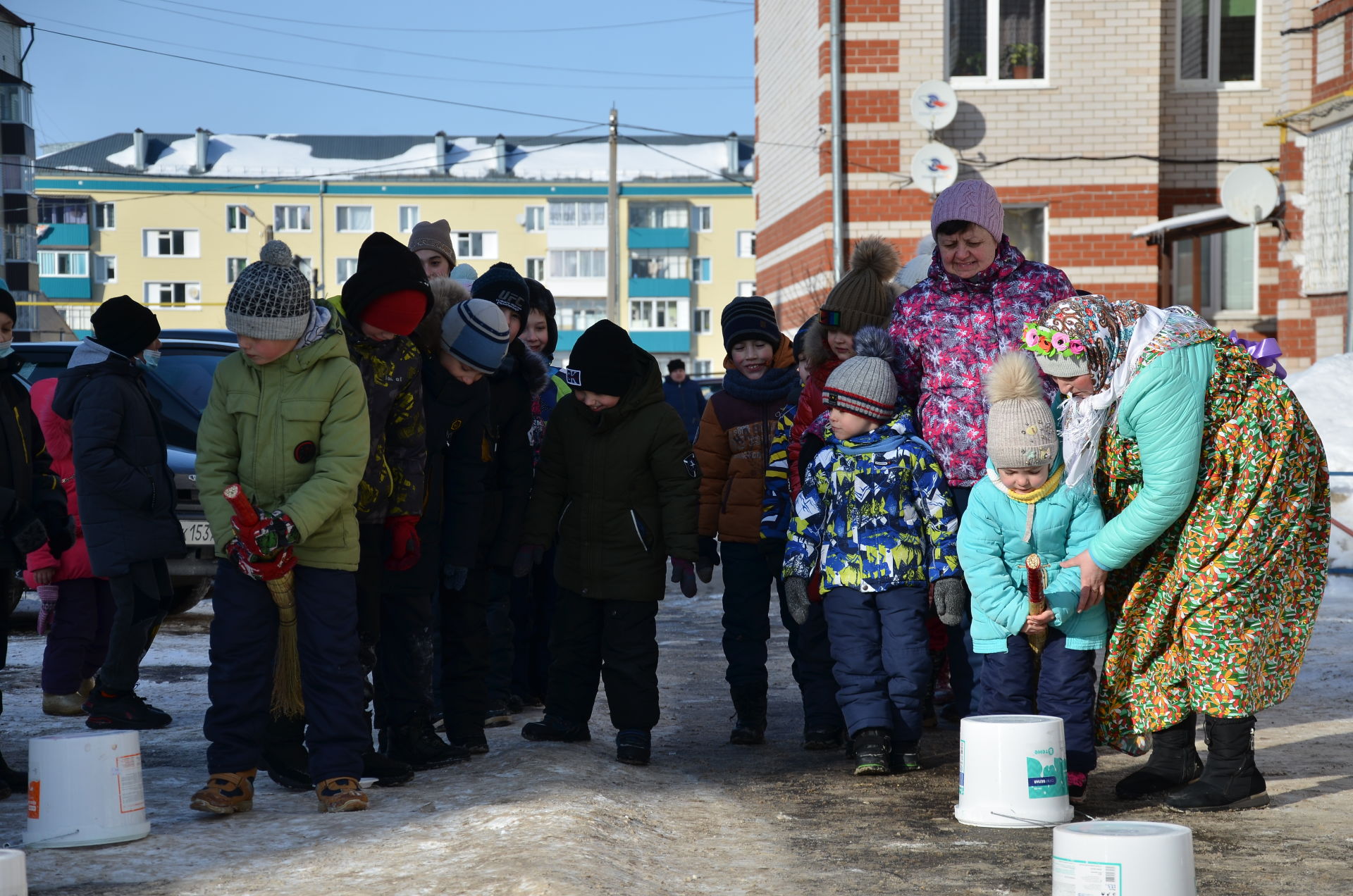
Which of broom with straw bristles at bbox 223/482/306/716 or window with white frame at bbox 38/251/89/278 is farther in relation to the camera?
window with white frame at bbox 38/251/89/278

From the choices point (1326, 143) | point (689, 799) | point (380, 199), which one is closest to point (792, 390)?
point (689, 799)

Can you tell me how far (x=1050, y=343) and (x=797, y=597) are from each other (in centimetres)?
140

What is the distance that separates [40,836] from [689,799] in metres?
2.04

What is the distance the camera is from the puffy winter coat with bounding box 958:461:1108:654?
482 cm

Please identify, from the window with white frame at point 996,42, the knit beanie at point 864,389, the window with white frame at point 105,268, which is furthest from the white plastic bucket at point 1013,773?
the window with white frame at point 105,268

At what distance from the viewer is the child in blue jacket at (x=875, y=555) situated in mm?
5297

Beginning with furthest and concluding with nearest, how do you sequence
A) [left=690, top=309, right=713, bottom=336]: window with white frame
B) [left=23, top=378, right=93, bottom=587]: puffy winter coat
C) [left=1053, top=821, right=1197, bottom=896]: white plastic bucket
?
[left=690, top=309, right=713, bottom=336]: window with white frame → [left=23, top=378, right=93, bottom=587]: puffy winter coat → [left=1053, top=821, right=1197, bottom=896]: white plastic bucket

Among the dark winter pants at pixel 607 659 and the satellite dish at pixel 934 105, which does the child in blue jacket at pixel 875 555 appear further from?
the satellite dish at pixel 934 105

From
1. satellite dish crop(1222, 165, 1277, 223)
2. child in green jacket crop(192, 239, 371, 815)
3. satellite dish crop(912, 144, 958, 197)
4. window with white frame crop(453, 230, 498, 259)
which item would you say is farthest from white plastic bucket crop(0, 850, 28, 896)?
window with white frame crop(453, 230, 498, 259)

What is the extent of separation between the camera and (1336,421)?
42.6 ft

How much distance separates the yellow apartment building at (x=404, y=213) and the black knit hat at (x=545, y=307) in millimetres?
56449

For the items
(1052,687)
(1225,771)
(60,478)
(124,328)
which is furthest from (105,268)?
(1225,771)

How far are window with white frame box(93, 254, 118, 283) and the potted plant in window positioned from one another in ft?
185

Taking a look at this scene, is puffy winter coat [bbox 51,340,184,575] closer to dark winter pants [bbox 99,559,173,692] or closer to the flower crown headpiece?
dark winter pants [bbox 99,559,173,692]
